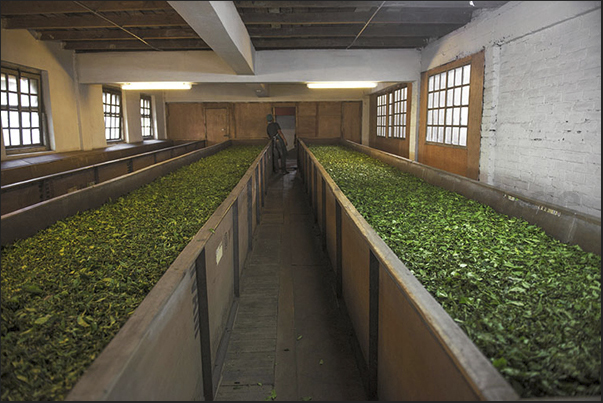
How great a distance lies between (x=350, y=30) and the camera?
22.2ft

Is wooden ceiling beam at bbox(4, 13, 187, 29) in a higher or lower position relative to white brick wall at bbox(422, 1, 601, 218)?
higher

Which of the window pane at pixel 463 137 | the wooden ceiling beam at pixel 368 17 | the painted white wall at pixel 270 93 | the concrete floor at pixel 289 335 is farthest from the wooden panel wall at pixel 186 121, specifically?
the window pane at pixel 463 137

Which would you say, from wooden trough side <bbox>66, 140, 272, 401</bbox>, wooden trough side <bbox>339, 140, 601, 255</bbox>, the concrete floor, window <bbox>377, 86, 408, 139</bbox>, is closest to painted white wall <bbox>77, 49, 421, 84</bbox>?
window <bbox>377, 86, 408, 139</bbox>

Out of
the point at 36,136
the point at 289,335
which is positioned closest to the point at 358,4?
the point at 289,335

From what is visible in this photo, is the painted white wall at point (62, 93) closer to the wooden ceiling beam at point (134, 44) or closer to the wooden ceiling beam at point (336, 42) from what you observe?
the wooden ceiling beam at point (134, 44)

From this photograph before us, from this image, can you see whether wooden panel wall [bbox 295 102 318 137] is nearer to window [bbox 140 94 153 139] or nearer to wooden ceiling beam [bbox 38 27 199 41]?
window [bbox 140 94 153 139]

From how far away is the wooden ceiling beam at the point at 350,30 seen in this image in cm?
666

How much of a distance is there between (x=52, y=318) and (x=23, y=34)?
682 cm

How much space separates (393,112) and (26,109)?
7.99 m

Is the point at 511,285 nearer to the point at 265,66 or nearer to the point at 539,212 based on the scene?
the point at 539,212

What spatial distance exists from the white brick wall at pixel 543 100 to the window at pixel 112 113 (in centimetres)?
839

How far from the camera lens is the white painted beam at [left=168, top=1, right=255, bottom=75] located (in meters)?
3.76

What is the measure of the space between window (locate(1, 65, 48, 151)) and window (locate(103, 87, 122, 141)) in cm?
286

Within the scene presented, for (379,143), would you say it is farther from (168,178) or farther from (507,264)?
(507,264)
